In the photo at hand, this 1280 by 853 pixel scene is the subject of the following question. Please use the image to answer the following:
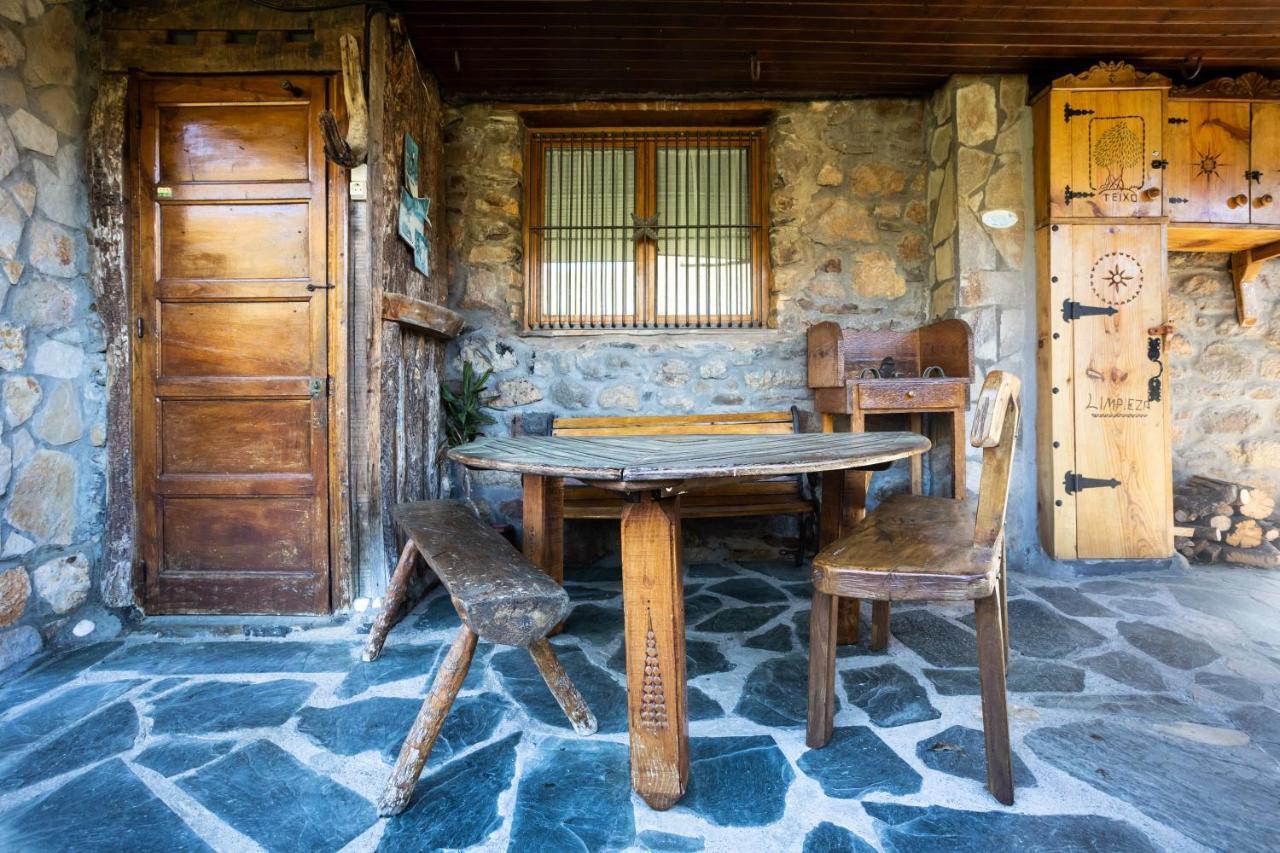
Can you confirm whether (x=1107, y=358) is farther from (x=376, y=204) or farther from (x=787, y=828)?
(x=376, y=204)

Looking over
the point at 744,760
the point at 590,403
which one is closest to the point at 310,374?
the point at 590,403

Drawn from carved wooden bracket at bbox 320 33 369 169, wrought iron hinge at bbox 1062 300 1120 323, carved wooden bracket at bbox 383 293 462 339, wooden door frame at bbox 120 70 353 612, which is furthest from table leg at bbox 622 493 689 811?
wrought iron hinge at bbox 1062 300 1120 323

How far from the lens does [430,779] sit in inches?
55.8

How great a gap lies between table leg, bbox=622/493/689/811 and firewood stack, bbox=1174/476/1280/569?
3.52 m

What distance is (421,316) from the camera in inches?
109

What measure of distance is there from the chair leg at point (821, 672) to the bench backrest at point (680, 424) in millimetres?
1894

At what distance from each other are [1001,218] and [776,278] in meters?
1.23

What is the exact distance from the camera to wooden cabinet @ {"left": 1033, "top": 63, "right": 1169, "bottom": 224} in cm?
303

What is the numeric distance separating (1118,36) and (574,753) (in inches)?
155

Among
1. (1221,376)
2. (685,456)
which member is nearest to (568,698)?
(685,456)

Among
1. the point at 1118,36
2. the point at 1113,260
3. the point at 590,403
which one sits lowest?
the point at 590,403

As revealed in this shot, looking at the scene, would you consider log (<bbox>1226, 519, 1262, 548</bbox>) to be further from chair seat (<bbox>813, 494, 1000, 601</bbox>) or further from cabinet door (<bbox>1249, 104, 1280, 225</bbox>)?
chair seat (<bbox>813, 494, 1000, 601</bbox>)

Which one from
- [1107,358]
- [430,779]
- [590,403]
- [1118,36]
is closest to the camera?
[430,779]

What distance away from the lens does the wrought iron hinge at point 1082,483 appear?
9.96 ft
